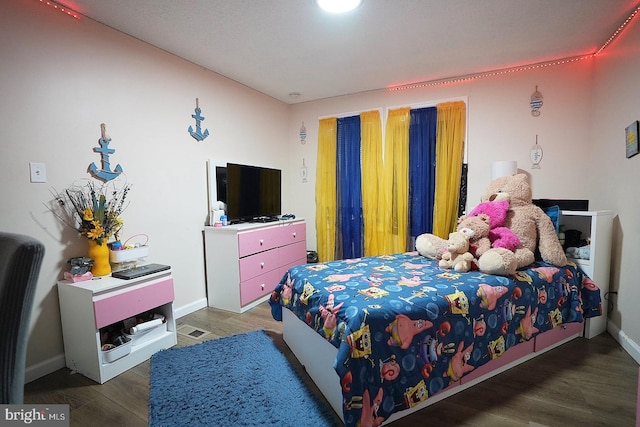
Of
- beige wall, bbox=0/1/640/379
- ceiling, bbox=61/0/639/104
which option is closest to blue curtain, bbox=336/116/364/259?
beige wall, bbox=0/1/640/379

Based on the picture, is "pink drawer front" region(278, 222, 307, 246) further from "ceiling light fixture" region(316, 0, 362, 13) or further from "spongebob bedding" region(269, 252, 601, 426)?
"ceiling light fixture" region(316, 0, 362, 13)

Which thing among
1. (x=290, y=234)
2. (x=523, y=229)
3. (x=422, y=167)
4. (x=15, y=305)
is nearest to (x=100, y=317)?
(x=15, y=305)

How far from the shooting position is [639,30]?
78.4 inches

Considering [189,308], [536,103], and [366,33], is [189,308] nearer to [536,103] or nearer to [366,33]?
[366,33]

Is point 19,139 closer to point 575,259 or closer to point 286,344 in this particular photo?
point 286,344

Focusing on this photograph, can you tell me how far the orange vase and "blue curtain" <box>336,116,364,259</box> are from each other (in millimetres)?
2646

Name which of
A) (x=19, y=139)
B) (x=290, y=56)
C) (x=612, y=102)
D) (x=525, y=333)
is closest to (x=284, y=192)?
(x=290, y=56)

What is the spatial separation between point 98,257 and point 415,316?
2.09m

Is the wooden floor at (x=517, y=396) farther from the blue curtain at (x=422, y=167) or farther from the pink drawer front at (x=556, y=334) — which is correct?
the blue curtain at (x=422, y=167)

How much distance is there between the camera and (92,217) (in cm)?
198

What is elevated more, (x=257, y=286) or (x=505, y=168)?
(x=505, y=168)

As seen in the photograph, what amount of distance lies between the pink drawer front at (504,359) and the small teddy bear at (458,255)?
571 mm

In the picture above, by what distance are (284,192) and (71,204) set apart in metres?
2.53

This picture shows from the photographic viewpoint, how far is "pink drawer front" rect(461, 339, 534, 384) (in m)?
1.76
